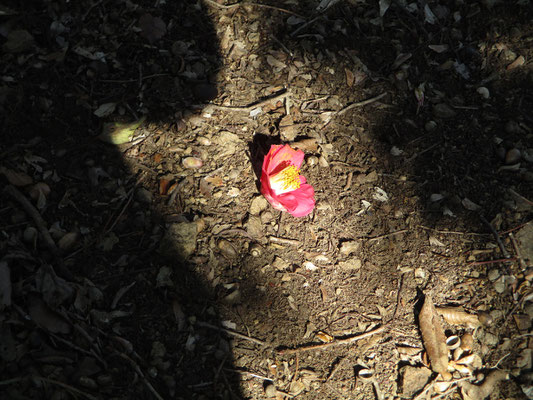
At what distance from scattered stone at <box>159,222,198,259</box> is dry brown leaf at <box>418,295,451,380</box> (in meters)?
1.16

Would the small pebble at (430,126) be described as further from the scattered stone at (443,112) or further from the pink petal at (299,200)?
the pink petal at (299,200)

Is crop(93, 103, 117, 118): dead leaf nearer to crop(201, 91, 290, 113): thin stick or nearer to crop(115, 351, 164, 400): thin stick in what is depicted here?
crop(201, 91, 290, 113): thin stick

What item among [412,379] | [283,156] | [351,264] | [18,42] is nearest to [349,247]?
[351,264]

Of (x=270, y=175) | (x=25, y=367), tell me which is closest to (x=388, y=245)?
(x=270, y=175)

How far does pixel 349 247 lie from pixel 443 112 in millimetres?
1050

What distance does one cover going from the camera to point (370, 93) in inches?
102

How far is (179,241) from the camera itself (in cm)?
198

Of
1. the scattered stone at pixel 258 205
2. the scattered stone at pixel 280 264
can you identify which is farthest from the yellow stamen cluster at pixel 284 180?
the scattered stone at pixel 280 264

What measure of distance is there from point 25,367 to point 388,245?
5.52ft

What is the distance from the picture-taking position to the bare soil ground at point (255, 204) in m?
1.80

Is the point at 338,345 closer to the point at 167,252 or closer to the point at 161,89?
the point at 167,252

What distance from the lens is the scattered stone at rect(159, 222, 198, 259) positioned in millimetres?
1962

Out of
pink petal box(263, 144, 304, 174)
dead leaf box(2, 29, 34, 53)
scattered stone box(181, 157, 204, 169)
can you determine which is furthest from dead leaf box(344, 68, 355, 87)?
dead leaf box(2, 29, 34, 53)

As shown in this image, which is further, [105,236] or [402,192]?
[402,192]
